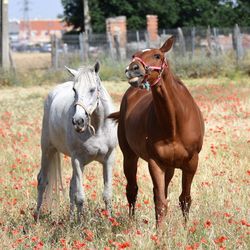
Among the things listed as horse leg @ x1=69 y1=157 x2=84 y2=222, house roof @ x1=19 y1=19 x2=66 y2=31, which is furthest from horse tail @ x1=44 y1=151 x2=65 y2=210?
house roof @ x1=19 y1=19 x2=66 y2=31

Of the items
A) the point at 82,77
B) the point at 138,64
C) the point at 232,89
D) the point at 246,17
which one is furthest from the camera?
the point at 246,17

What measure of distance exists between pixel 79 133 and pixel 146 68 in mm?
2030

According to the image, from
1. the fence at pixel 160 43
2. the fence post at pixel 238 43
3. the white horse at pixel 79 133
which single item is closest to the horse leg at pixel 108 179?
the white horse at pixel 79 133

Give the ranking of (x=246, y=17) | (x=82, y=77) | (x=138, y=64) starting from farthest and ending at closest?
(x=246, y=17)
(x=82, y=77)
(x=138, y=64)

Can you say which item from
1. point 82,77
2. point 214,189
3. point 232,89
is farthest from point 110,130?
point 232,89

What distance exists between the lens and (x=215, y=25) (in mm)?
55656

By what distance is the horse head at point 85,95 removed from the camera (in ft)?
24.8

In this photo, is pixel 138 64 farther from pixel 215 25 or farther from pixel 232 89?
pixel 215 25

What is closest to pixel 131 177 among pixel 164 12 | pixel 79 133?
pixel 79 133

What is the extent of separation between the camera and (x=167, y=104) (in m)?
6.80

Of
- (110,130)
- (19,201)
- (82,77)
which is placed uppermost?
(82,77)

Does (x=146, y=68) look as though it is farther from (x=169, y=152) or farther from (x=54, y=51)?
(x=54, y=51)

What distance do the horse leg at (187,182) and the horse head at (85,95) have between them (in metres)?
1.22

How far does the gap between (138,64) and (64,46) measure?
26.8m
